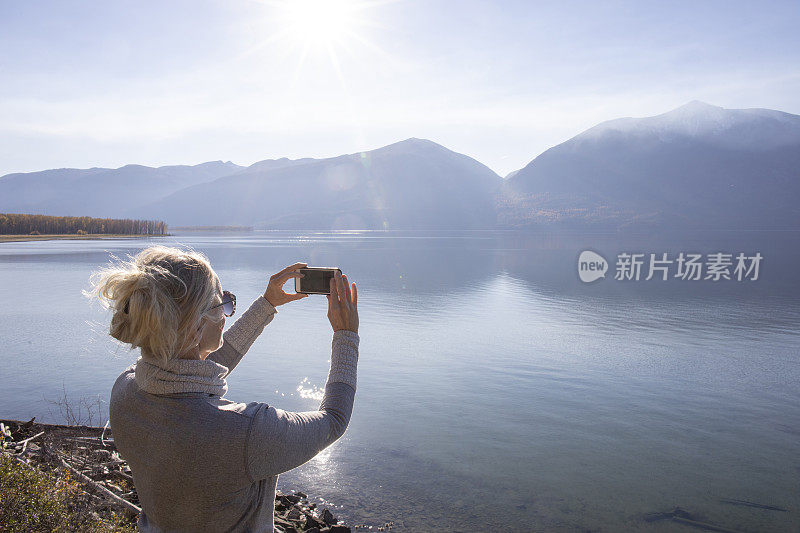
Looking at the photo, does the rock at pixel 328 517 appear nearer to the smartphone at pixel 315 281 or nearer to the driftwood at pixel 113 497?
the driftwood at pixel 113 497

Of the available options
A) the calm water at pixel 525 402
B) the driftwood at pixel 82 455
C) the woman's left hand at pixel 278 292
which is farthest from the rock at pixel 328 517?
the woman's left hand at pixel 278 292

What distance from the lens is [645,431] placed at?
1016 centimetres

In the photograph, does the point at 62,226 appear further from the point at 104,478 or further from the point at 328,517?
the point at 328,517

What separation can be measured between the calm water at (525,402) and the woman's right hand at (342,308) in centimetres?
77

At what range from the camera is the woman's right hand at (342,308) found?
7.30ft

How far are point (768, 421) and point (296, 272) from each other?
11.6 meters

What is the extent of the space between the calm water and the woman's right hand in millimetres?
772

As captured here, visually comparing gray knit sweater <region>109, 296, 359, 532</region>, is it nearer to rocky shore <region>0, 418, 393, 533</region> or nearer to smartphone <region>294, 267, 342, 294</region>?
smartphone <region>294, 267, 342, 294</region>

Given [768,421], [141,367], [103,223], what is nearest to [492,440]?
[768,421]

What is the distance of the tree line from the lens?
125 metres

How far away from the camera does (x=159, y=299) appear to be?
181 centimetres

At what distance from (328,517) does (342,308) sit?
17.5 ft

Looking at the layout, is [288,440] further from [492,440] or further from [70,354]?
[70,354]

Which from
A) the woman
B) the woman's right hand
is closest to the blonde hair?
the woman
